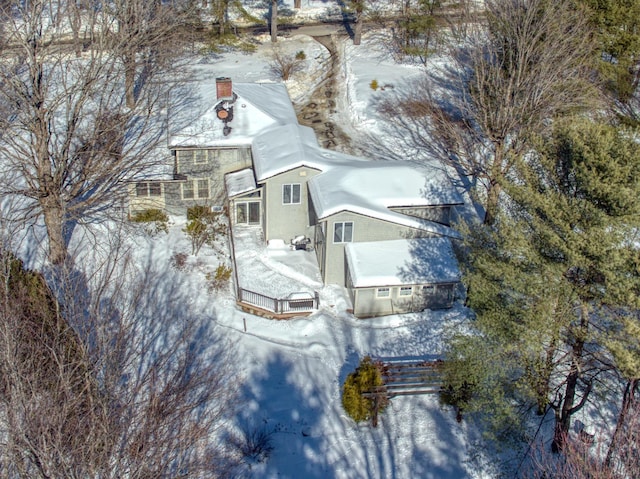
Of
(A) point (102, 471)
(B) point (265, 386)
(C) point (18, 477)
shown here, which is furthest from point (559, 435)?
(C) point (18, 477)

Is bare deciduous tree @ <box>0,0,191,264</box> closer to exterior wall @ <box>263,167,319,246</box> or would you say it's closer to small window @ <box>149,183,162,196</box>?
small window @ <box>149,183,162,196</box>

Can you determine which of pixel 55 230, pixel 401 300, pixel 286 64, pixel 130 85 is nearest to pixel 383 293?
pixel 401 300

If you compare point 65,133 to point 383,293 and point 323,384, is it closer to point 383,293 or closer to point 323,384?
point 383,293

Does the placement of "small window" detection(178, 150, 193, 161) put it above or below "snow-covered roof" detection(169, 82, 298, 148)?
below

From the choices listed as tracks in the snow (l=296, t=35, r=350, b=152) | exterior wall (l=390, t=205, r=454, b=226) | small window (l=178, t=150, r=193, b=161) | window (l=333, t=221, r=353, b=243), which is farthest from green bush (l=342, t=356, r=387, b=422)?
tracks in the snow (l=296, t=35, r=350, b=152)

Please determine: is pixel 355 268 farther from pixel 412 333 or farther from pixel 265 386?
pixel 265 386

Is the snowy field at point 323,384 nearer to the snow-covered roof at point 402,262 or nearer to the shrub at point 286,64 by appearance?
the snow-covered roof at point 402,262

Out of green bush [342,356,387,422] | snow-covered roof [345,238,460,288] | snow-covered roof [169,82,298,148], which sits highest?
snow-covered roof [169,82,298,148]

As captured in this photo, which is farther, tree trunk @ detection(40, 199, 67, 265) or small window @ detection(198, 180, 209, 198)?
small window @ detection(198, 180, 209, 198)
